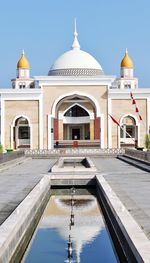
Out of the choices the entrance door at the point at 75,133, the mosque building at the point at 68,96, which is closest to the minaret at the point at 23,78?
the entrance door at the point at 75,133

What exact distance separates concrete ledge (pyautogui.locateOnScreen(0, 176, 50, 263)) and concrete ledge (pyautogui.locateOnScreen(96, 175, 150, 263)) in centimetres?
129

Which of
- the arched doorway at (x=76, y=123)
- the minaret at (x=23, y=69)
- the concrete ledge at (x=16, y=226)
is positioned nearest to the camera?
the concrete ledge at (x=16, y=226)

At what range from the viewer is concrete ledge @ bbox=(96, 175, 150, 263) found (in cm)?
512

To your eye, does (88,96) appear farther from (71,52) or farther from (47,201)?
(47,201)

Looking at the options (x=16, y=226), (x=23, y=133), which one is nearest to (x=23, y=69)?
(x=23, y=133)

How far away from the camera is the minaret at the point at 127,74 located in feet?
154

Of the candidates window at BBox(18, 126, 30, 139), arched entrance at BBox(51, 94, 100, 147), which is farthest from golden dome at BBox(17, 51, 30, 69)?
window at BBox(18, 126, 30, 139)

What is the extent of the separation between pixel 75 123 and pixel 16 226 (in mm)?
40715

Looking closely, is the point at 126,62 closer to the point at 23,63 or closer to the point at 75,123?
the point at 75,123

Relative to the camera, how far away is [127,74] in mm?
47344

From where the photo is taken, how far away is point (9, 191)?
422 inches

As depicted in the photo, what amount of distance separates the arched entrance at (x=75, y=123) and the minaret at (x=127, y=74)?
4303mm

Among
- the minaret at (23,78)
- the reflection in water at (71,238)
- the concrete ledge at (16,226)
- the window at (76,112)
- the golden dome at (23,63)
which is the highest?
the golden dome at (23,63)

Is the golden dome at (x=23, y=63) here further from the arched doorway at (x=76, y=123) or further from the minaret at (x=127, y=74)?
the minaret at (x=127, y=74)
